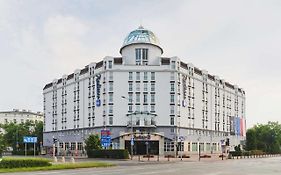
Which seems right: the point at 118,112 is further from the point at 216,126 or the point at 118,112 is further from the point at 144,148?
the point at 216,126

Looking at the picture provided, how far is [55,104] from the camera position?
12644cm

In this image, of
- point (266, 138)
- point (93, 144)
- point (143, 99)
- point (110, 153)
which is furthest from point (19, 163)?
point (266, 138)

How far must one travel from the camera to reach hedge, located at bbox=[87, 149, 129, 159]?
2586 inches

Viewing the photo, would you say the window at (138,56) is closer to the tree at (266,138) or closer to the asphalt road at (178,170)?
the tree at (266,138)

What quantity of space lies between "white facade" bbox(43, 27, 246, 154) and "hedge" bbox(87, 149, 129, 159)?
1801 centimetres

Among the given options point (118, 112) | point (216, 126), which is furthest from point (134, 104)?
point (216, 126)

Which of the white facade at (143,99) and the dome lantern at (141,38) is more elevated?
the dome lantern at (141,38)

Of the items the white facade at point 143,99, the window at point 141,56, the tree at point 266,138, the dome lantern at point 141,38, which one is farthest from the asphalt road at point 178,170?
the tree at point 266,138

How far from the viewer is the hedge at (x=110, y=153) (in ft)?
215

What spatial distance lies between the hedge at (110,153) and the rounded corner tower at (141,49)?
32264 mm

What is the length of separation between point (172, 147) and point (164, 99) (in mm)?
12417

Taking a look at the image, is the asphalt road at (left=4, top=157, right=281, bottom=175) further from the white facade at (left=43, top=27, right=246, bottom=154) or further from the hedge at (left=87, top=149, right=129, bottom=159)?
the white facade at (left=43, top=27, right=246, bottom=154)

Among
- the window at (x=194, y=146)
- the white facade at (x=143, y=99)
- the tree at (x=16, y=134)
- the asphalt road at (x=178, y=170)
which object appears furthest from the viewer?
the tree at (x=16, y=134)

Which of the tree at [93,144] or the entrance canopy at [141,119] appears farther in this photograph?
the entrance canopy at [141,119]
